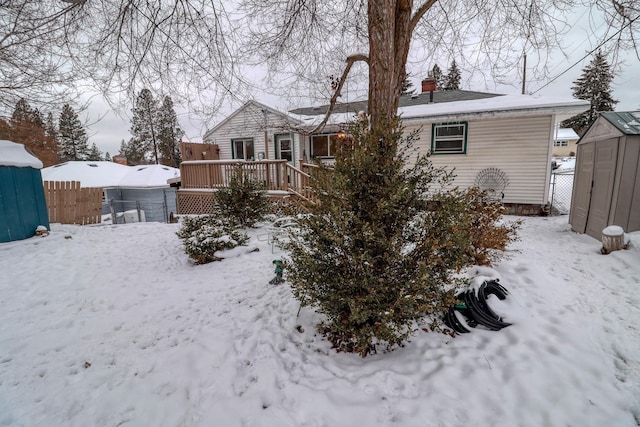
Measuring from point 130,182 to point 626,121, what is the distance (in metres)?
21.3

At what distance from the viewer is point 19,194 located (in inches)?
244

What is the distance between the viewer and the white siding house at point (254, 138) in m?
13.3

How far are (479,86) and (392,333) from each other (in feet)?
17.8

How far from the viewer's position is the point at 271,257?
540 cm

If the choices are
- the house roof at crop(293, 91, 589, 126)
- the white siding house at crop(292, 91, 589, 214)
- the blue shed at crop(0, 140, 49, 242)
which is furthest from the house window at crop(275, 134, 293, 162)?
the blue shed at crop(0, 140, 49, 242)

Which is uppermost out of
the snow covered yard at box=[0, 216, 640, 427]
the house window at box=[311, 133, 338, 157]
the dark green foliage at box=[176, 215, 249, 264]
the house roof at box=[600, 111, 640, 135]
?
the house window at box=[311, 133, 338, 157]

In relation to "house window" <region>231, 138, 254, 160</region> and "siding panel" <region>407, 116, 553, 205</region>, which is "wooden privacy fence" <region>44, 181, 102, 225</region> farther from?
"siding panel" <region>407, 116, 553, 205</region>

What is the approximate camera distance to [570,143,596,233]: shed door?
6207 millimetres

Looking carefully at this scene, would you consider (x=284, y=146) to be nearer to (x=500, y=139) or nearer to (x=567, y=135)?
(x=500, y=139)

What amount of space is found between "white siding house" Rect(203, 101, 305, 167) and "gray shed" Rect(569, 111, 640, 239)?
9759mm

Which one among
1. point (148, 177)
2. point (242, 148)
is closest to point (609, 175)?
point (242, 148)

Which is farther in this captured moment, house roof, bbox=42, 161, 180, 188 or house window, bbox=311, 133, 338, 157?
house roof, bbox=42, 161, 180, 188

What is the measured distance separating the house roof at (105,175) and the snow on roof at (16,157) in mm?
10563

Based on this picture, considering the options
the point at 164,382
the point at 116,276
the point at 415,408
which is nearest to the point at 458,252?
the point at 415,408
